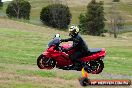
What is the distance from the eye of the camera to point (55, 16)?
85250 mm

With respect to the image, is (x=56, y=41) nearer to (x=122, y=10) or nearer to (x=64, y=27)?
(x=64, y=27)

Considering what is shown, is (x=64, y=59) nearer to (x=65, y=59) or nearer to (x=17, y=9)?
(x=65, y=59)

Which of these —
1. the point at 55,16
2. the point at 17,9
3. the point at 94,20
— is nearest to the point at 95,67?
the point at 55,16

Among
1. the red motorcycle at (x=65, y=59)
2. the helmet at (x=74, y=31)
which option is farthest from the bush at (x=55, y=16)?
the helmet at (x=74, y=31)

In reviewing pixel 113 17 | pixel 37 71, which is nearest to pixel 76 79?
pixel 37 71

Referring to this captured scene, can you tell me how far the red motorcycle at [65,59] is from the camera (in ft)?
68.6

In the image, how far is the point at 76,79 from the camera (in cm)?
1875

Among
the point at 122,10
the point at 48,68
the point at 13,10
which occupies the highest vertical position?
the point at 48,68

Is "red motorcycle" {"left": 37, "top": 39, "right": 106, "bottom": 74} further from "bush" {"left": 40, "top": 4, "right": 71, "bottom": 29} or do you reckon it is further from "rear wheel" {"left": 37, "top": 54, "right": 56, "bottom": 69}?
"bush" {"left": 40, "top": 4, "right": 71, "bottom": 29}

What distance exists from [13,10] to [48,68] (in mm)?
69521

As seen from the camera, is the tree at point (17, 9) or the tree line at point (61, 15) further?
the tree at point (17, 9)

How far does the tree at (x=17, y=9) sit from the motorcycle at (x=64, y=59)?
6729cm

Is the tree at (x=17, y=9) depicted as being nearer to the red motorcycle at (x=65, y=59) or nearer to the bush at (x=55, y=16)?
the bush at (x=55, y=16)

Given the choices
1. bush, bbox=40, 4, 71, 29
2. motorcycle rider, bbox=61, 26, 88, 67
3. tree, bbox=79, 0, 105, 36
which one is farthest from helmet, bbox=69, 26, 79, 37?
tree, bbox=79, 0, 105, 36
